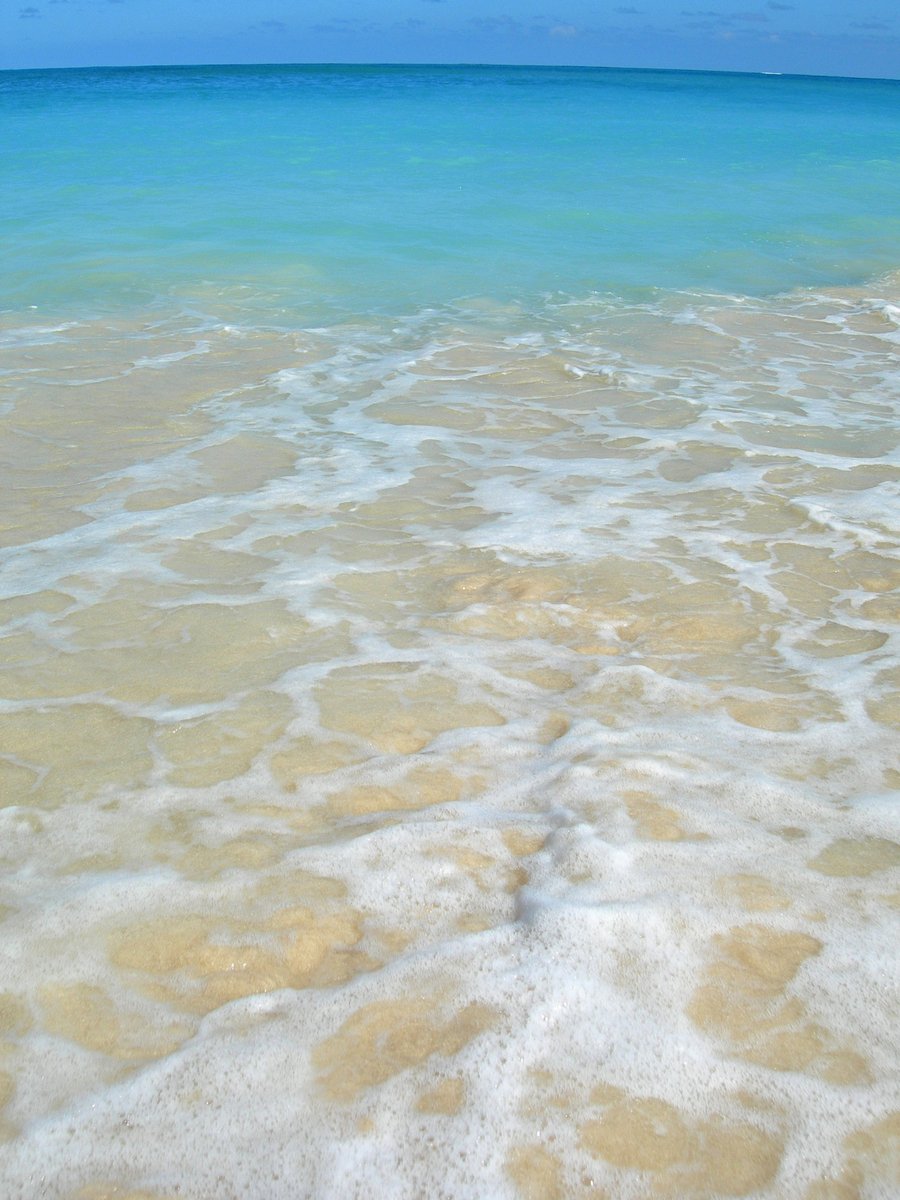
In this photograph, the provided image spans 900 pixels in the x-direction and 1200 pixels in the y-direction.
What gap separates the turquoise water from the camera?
11.5 metres

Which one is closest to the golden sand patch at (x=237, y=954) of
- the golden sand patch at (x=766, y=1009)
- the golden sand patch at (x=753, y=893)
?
the golden sand patch at (x=766, y=1009)

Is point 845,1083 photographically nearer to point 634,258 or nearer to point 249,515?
point 249,515

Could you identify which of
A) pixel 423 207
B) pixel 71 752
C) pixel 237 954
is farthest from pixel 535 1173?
pixel 423 207

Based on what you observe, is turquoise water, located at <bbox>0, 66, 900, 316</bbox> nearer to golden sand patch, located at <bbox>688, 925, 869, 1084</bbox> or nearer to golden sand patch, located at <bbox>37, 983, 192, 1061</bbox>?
golden sand patch, located at <bbox>37, 983, 192, 1061</bbox>

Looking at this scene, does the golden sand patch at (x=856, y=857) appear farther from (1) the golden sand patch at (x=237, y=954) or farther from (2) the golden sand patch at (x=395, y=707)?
(1) the golden sand patch at (x=237, y=954)

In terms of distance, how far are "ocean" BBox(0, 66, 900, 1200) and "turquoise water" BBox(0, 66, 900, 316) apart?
308 centimetres

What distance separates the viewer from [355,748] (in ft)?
10.5

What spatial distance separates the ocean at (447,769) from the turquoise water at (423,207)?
10.1ft

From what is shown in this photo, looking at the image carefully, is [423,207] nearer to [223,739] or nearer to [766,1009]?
[223,739]

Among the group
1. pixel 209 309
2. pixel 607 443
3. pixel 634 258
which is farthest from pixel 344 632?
pixel 634 258

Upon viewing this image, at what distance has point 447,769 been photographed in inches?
121

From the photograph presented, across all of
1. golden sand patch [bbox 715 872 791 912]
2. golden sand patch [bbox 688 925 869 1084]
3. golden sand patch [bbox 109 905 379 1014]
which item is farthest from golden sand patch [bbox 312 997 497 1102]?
golden sand patch [bbox 715 872 791 912]

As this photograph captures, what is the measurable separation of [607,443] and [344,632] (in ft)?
9.37

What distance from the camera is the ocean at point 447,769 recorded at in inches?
79.0
